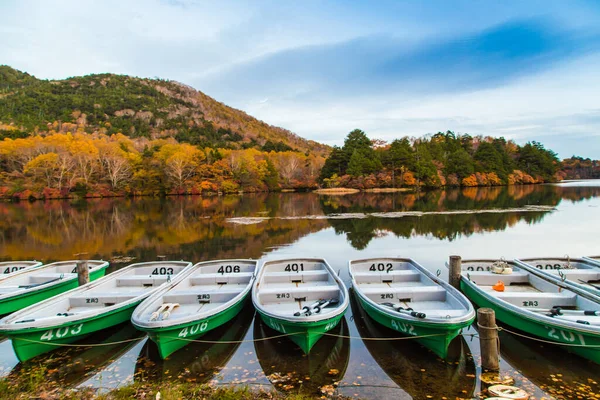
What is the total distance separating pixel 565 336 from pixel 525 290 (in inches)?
140

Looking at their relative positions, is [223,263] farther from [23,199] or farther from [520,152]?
[520,152]

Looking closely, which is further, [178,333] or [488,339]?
[178,333]

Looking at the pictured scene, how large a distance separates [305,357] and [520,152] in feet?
359

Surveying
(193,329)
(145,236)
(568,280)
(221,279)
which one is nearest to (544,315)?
(568,280)

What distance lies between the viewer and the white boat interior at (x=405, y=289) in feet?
26.5

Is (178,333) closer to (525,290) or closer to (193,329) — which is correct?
(193,329)

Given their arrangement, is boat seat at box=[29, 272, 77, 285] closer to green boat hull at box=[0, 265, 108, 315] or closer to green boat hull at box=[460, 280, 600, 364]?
Result: green boat hull at box=[0, 265, 108, 315]

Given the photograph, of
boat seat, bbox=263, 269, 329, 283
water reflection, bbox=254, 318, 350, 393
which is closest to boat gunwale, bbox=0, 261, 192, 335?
water reflection, bbox=254, 318, 350, 393

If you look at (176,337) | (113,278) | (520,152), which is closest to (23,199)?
(113,278)

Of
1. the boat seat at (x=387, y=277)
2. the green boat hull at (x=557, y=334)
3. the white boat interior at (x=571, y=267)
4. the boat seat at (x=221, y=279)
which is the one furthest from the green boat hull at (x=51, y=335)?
the white boat interior at (x=571, y=267)

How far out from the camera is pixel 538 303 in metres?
8.43

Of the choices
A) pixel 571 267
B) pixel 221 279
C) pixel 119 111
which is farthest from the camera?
pixel 119 111

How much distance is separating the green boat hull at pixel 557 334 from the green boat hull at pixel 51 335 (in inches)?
354

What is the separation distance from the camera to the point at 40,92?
132125 mm
